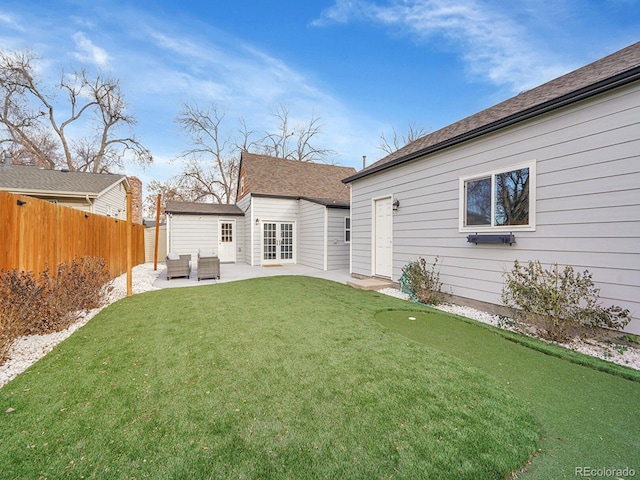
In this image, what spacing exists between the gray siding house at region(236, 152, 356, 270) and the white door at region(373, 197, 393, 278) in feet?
10.1

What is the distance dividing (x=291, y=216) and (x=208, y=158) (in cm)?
1400

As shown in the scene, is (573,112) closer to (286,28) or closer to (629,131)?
(629,131)

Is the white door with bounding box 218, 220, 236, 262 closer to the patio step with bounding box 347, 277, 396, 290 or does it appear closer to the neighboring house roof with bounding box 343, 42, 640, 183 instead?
the patio step with bounding box 347, 277, 396, 290

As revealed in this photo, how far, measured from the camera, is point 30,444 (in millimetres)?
1816

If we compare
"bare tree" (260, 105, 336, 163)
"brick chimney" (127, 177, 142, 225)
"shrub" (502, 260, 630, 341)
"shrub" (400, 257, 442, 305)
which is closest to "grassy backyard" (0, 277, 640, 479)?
"shrub" (502, 260, 630, 341)

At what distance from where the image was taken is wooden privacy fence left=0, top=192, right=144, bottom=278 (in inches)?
143

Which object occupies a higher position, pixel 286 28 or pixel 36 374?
pixel 286 28

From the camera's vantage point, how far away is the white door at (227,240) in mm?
13914

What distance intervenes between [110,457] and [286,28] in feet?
39.5

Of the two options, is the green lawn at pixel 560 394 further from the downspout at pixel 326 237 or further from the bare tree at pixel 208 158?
the bare tree at pixel 208 158

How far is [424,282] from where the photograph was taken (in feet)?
19.0

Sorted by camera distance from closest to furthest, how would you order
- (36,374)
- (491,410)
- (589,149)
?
(491,410), (36,374), (589,149)

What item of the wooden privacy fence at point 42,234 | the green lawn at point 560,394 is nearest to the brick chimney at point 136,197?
the wooden privacy fence at point 42,234

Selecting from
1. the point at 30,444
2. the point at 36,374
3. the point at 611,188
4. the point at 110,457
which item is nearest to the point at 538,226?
the point at 611,188
